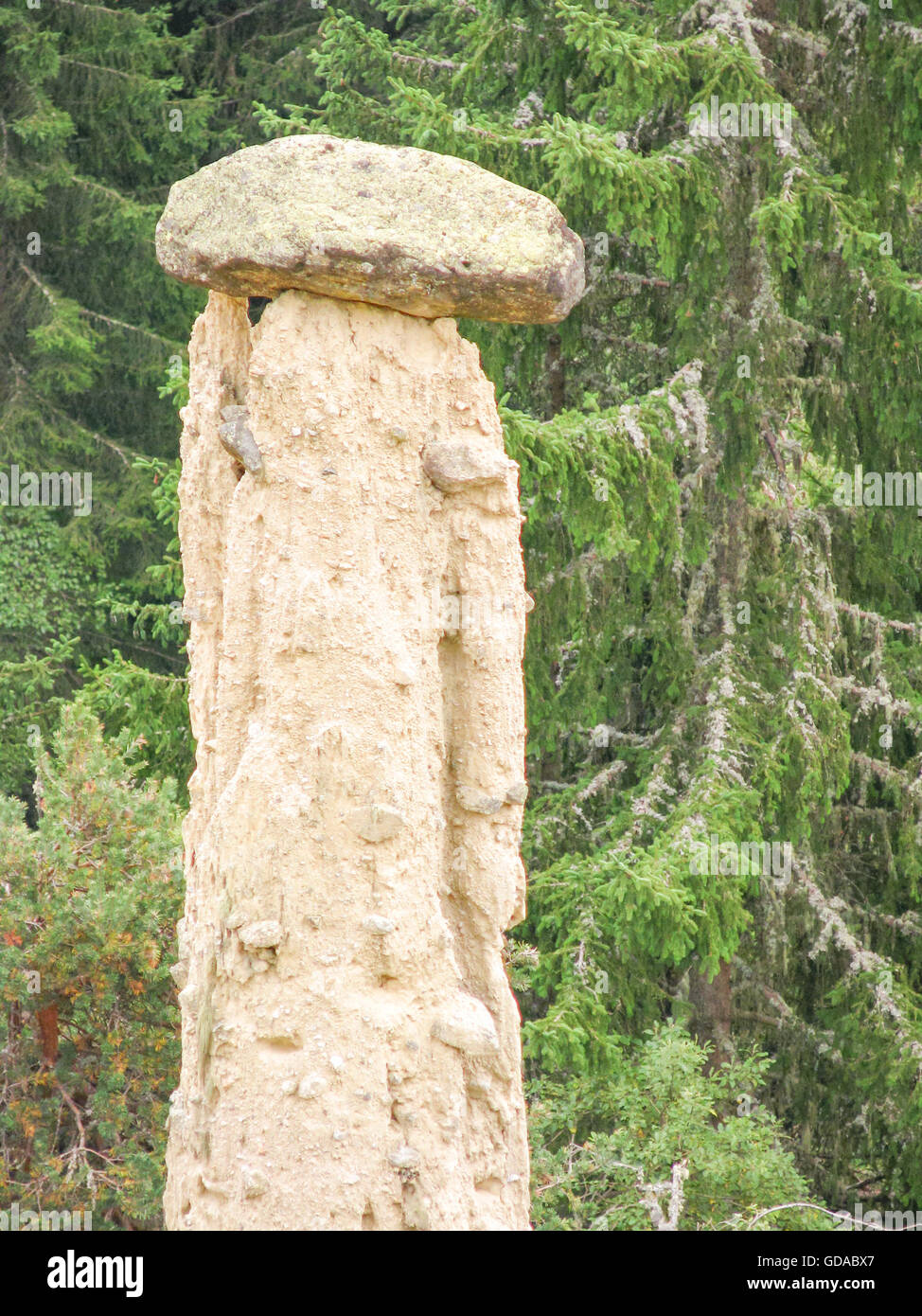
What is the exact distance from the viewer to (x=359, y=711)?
440cm

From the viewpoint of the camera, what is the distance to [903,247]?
32.2 ft

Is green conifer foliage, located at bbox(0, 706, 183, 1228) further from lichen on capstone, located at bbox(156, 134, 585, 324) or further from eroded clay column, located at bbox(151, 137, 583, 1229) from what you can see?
lichen on capstone, located at bbox(156, 134, 585, 324)

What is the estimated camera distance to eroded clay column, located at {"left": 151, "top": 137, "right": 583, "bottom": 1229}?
430 cm

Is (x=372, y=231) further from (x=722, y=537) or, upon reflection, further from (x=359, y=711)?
(x=722, y=537)

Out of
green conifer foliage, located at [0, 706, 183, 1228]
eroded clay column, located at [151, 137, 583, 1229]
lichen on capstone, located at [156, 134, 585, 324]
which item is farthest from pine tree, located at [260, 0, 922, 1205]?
lichen on capstone, located at [156, 134, 585, 324]

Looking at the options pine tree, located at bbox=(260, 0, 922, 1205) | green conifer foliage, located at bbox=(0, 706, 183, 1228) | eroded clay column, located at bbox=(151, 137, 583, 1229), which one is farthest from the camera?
pine tree, located at bbox=(260, 0, 922, 1205)

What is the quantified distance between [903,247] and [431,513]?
6.31m

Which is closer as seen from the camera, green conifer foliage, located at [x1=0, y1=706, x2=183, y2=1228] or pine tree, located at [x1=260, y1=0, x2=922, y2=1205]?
green conifer foliage, located at [x1=0, y1=706, x2=183, y2=1228]

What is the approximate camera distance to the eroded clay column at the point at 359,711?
430cm

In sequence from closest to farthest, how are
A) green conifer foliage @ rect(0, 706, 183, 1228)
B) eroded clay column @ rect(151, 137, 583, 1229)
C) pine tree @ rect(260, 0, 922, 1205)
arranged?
eroded clay column @ rect(151, 137, 583, 1229), green conifer foliage @ rect(0, 706, 183, 1228), pine tree @ rect(260, 0, 922, 1205)

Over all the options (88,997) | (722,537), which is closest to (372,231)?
(88,997)

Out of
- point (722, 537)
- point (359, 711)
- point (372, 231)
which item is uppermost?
point (722, 537)

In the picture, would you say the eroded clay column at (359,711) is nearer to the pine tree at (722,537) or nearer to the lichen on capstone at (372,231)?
the lichen on capstone at (372,231)

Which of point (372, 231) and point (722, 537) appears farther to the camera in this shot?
point (722, 537)
